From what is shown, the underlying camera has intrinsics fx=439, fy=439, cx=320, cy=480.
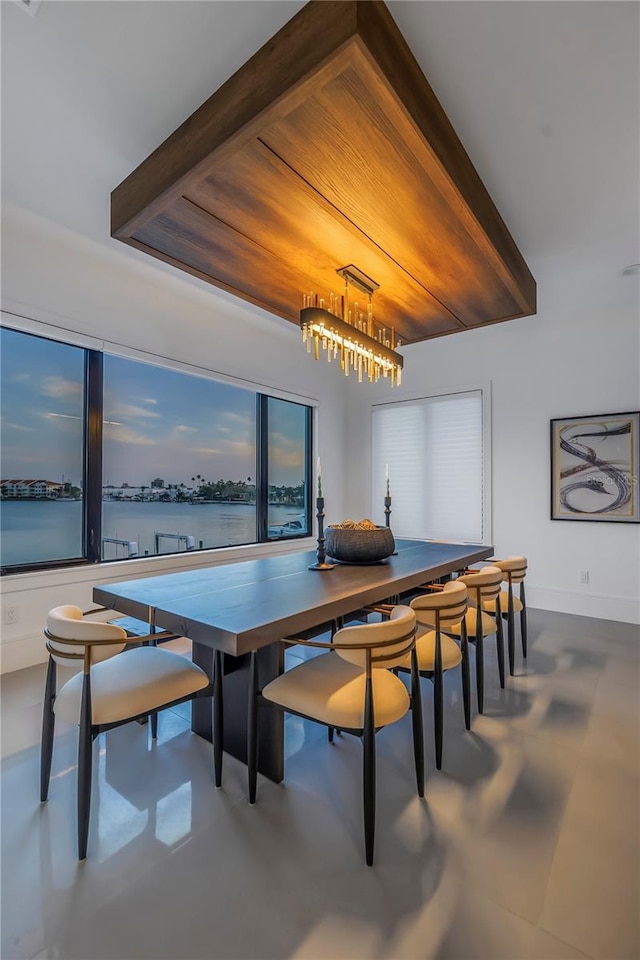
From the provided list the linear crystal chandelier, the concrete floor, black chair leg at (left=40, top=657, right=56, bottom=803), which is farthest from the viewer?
the linear crystal chandelier

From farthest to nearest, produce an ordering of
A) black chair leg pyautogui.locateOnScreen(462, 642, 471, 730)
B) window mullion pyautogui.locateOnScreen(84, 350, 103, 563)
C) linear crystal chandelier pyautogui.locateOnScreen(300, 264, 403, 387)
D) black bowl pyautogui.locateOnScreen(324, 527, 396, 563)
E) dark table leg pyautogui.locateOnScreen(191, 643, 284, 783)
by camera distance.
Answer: window mullion pyautogui.locateOnScreen(84, 350, 103, 563)
black bowl pyautogui.locateOnScreen(324, 527, 396, 563)
linear crystal chandelier pyautogui.locateOnScreen(300, 264, 403, 387)
black chair leg pyautogui.locateOnScreen(462, 642, 471, 730)
dark table leg pyautogui.locateOnScreen(191, 643, 284, 783)

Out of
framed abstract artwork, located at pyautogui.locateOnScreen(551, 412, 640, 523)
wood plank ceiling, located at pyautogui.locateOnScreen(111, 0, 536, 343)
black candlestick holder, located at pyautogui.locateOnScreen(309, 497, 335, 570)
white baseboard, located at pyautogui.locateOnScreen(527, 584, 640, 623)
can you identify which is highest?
wood plank ceiling, located at pyautogui.locateOnScreen(111, 0, 536, 343)

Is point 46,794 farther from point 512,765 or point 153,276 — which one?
point 153,276

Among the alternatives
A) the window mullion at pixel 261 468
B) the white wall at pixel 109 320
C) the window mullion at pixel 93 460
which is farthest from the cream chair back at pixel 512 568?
the window mullion at pixel 93 460

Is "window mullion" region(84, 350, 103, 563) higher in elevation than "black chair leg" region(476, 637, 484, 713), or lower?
higher

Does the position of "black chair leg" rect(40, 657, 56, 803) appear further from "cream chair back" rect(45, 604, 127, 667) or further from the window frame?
the window frame

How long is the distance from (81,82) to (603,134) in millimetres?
2386

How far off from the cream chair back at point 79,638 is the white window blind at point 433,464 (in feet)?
14.0

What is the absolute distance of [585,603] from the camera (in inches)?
169

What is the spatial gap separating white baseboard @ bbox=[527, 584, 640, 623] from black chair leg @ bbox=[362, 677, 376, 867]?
3.69 meters

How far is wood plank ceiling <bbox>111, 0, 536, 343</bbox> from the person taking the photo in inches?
59.9

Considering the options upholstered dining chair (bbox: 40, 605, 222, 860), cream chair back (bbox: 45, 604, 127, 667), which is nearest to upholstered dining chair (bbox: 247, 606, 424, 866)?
upholstered dining chair (bbox: 40, 605, 222, 860)

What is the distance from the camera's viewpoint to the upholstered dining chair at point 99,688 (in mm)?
1519

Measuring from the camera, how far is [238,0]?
59.5 inches
